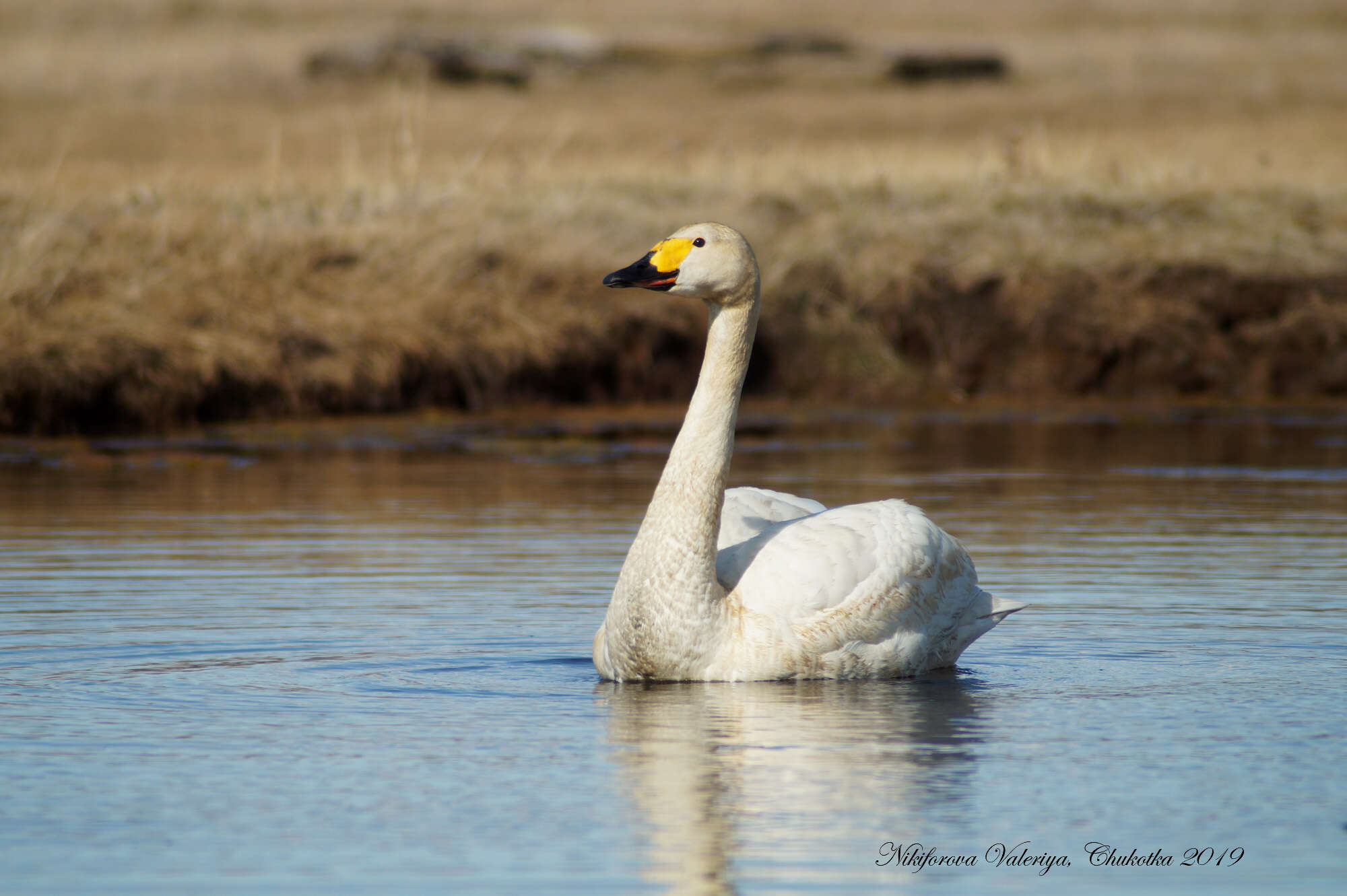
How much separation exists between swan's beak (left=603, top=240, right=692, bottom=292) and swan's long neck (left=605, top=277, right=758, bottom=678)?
378mm

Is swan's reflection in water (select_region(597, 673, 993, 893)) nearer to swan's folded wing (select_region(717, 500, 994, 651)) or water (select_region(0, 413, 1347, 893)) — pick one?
water (select_region(0, 413, 1347, 893))

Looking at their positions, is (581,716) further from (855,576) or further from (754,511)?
(754,511)

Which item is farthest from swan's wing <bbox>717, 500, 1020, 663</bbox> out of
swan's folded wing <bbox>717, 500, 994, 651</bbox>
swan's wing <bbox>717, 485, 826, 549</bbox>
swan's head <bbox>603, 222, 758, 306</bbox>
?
swan's head <bbox>603, 222, 758, 306</bbox>

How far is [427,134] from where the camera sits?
4681 cm

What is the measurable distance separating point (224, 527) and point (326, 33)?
203 feet

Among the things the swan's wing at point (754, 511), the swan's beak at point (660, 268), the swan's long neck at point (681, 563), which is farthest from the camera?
the swan's wing at point (754, 511)

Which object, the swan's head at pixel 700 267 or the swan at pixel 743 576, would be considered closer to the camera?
the swan at pixel 743 576

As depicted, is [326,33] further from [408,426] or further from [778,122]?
[408,426]

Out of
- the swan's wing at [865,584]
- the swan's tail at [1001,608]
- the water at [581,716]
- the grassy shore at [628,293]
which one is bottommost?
the water at [581,716]

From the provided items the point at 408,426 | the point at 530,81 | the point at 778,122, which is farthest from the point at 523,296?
the point at 530,81

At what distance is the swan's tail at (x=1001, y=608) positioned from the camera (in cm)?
930

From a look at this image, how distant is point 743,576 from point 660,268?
49.3 inches

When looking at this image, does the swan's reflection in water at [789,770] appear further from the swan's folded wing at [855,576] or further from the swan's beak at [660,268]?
the swan's beak at [660,268]

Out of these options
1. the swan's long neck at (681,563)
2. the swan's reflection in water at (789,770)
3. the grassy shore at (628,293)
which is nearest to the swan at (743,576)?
the swan's long neck at (681,563)
